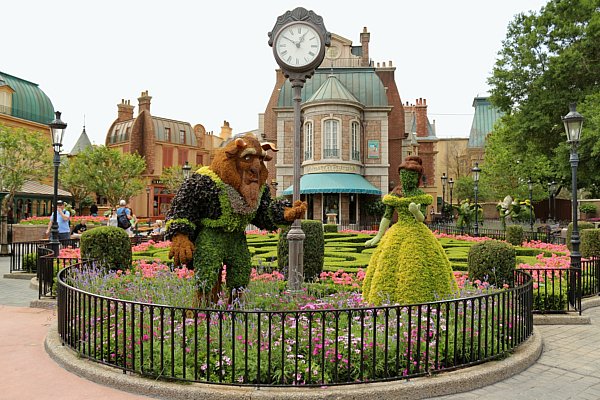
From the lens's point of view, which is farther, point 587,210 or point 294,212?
point 587,210

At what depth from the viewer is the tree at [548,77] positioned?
80.6ft

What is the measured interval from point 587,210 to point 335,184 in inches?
658

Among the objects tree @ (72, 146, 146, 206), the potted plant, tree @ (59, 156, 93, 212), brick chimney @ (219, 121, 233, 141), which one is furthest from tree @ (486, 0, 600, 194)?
brick chimney @ (219, 121, 233, 141)

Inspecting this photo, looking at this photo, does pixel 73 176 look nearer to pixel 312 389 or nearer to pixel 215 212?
pixel 215 212

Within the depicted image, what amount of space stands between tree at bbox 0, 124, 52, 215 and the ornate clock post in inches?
771

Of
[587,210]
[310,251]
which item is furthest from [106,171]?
[587,210]

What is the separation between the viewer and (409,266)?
583cm

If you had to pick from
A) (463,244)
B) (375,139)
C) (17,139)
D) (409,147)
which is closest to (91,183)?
(17,139)

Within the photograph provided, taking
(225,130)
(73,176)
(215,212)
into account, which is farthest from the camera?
(225,130)

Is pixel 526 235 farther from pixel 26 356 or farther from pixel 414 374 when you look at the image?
pixel 26 356

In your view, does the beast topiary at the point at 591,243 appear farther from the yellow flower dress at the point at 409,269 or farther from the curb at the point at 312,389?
the curb at the point at 312,389

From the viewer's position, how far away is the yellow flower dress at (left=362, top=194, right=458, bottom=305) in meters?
5.80

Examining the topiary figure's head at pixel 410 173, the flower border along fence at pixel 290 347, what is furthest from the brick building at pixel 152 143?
the flower border along fence at pixel 290 347

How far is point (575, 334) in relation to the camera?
717 centimetres
